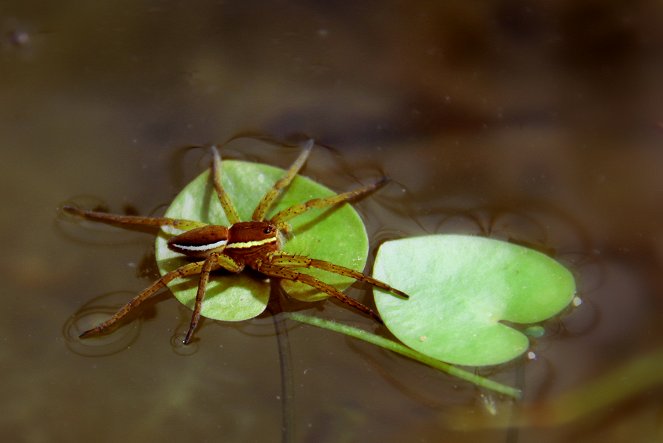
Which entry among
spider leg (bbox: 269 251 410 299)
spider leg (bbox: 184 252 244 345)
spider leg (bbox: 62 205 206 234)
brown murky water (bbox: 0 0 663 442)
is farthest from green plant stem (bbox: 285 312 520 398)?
spider leg (bbox: 62 205 206 234)

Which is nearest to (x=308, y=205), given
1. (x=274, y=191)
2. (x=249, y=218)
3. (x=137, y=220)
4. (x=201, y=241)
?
(x=274, y=191)

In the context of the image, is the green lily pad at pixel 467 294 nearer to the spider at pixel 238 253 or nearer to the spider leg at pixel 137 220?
the spider at pixel 238 253

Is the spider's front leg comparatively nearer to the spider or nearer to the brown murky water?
the spider

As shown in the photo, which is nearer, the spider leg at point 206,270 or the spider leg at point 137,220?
the spider leg at point 206,270

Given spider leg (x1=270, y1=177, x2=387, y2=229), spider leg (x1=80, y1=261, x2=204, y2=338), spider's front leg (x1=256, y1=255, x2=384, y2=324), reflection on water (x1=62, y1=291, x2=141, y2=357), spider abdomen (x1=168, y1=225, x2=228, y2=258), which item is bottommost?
reflection on water (x1=62, y1=291, x2=141, y2=357)

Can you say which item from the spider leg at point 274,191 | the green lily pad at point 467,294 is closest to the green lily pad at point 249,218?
the spider leg at point 274,191

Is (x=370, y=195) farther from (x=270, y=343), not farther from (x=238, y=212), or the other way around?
(x=270, y=343)

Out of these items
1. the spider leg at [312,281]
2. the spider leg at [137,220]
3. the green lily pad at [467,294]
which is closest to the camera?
the green lily pad at [467,294]
